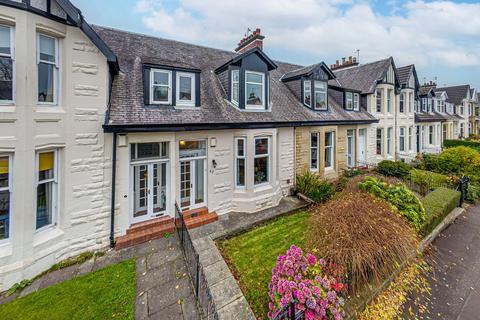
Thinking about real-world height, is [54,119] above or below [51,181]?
above

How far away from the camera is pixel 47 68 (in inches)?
268

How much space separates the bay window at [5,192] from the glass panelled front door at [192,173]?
201 inches

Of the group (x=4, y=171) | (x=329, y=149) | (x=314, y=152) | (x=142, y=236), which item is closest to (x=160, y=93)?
(x=4, y=171)

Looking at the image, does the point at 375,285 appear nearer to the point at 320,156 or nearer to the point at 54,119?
the point at 320,156

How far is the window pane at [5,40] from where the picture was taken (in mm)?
5988

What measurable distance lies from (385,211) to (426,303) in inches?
97.5

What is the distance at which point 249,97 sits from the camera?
11.1 metres

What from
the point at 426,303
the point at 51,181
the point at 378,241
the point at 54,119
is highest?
the point at 54,119

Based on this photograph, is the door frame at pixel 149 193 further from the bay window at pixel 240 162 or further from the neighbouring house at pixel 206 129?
the bay window at pixel 240 162

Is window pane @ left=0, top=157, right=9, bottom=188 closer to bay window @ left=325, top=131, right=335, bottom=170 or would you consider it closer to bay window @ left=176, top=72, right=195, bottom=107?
bay window @ left=176, top=72, right=195, bottom=107

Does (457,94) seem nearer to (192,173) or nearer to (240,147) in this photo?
(240,147)

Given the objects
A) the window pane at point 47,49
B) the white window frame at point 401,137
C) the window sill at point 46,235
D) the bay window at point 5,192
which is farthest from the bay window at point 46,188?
the white window frame at point 401,137

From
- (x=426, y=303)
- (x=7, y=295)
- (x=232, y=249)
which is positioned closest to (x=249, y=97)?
(x=232, y=249)

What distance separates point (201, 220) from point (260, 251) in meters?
3.06
